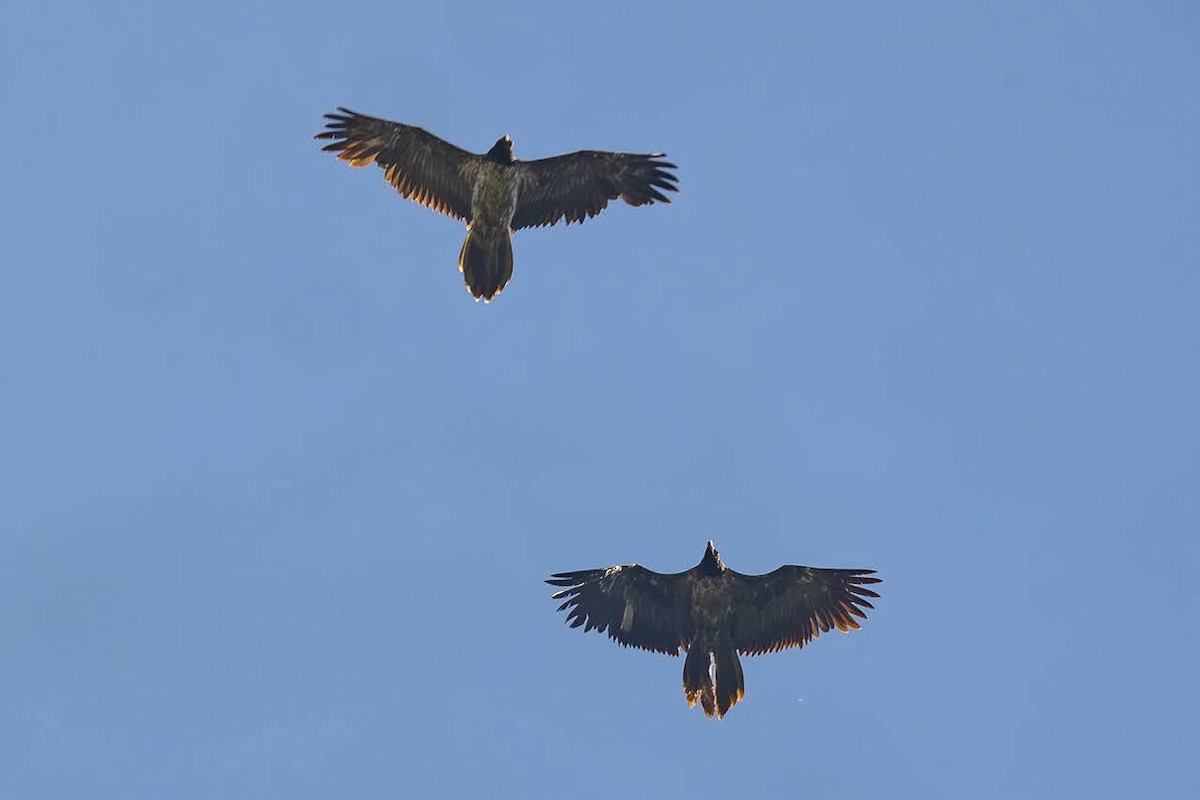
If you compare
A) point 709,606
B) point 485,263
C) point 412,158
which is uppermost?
point 412,158

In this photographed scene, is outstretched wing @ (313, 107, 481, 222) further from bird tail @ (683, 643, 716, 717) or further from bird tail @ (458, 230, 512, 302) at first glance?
bird tail @ (683, 643, 716, 717)

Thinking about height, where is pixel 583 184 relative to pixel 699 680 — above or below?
above

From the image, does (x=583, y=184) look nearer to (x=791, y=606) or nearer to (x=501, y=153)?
(x=501, y=153)

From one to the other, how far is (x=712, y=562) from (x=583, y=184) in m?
6.05

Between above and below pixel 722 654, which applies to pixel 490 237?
above

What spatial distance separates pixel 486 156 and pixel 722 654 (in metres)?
8.22

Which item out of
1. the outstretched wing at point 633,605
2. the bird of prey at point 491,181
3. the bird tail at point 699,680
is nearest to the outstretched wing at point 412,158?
the bird of prey at point 491,181

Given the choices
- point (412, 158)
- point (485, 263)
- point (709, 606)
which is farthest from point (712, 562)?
point (412, 158)

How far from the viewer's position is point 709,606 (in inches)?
883

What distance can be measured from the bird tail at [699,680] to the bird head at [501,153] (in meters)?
7.76

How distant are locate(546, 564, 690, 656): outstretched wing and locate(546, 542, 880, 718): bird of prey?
15mm

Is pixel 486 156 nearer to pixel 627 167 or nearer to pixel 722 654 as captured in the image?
pixel 627 167

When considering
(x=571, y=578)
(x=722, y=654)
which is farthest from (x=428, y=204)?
(x=722, y=654)

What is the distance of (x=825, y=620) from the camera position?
2223cm
